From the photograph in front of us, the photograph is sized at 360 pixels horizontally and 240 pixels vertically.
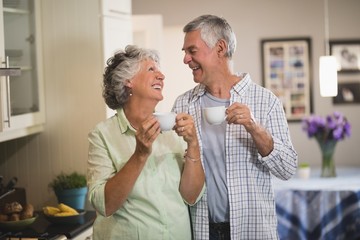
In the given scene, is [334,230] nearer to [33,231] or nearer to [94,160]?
[33,231]

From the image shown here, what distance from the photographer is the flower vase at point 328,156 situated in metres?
4.75

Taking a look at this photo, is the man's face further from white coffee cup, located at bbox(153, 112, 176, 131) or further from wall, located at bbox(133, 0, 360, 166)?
wall, located at bbox(133, 0, 360, 166)

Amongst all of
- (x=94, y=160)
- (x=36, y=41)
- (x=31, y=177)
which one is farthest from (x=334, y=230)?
(x=94, y=160)

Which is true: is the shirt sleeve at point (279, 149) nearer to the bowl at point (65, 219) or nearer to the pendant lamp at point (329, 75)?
the bowl at point (65, 219)

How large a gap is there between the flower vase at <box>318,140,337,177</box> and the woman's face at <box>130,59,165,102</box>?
2.93 meters

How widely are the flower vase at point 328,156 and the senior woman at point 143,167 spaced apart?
283 centimetres

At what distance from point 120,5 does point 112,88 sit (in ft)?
4.74

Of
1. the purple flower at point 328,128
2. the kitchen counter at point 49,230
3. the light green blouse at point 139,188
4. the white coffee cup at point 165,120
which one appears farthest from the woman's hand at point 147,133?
the purple flower at point 328,128

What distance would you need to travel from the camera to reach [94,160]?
2041 millimetres

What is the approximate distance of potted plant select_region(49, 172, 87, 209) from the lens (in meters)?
3.24

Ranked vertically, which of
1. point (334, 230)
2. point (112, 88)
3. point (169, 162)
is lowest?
point (334, 230)

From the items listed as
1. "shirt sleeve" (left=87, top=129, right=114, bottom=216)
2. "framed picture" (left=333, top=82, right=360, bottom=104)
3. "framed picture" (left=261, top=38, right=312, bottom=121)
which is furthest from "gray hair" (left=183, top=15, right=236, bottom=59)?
"framed picture" (left=333, top=82, right=360, bottom=104)

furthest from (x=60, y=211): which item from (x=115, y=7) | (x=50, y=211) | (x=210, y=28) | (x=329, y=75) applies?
(x=329, y=75)

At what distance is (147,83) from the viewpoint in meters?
2.09
